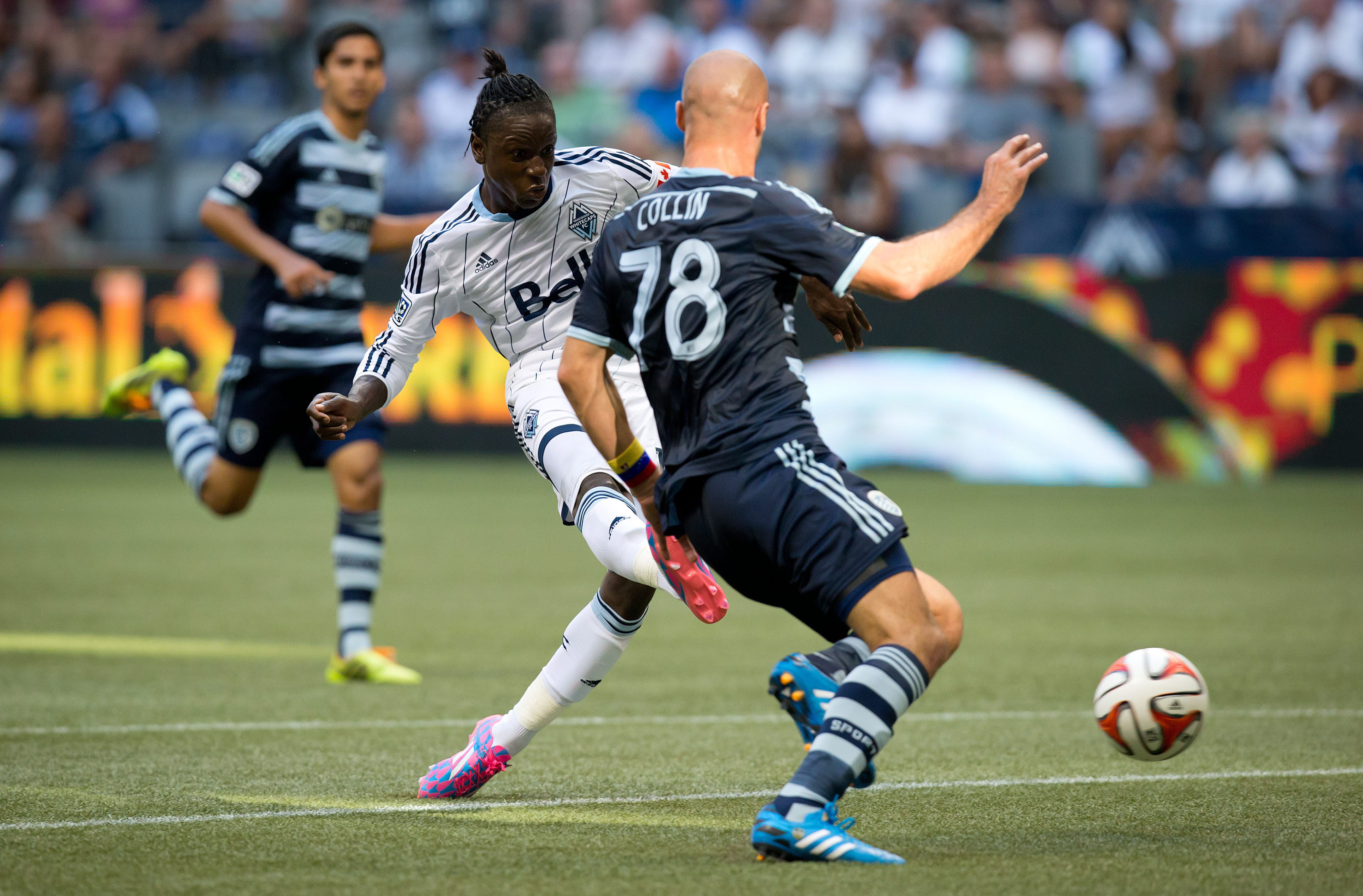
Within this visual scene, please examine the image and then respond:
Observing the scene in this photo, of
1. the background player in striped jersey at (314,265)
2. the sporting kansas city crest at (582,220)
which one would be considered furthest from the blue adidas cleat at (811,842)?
the background player in striped jersey at (314,265)

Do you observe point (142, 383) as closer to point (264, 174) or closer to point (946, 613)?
point (264, 174)

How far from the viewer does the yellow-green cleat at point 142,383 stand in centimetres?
841

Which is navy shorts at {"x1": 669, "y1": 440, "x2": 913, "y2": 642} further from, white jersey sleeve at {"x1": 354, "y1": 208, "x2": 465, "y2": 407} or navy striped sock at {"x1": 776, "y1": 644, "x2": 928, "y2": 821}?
white jersey sleeve at {"x1": 354, "y1": 208, "x2": 465, "y2": 407}

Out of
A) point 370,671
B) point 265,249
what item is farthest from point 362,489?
point 265,249

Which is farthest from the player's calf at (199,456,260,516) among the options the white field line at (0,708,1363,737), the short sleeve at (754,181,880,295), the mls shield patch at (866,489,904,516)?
the mls shield patch at (866,489,904,516)

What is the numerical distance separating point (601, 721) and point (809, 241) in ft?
8.85

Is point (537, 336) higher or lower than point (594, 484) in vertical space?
higher

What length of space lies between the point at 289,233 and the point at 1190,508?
8.26m

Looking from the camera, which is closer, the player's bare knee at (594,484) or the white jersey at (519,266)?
the player's bare knee at (594,484)

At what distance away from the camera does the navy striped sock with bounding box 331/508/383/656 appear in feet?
23.5

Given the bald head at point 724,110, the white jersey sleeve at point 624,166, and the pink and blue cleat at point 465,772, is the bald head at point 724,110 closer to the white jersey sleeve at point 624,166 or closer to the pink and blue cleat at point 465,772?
the white jersey sleeve at point 624,166

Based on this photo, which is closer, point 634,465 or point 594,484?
point 634,465

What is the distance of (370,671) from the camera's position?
709 centimetres

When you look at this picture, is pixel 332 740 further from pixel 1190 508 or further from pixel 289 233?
pixel 1190 508
